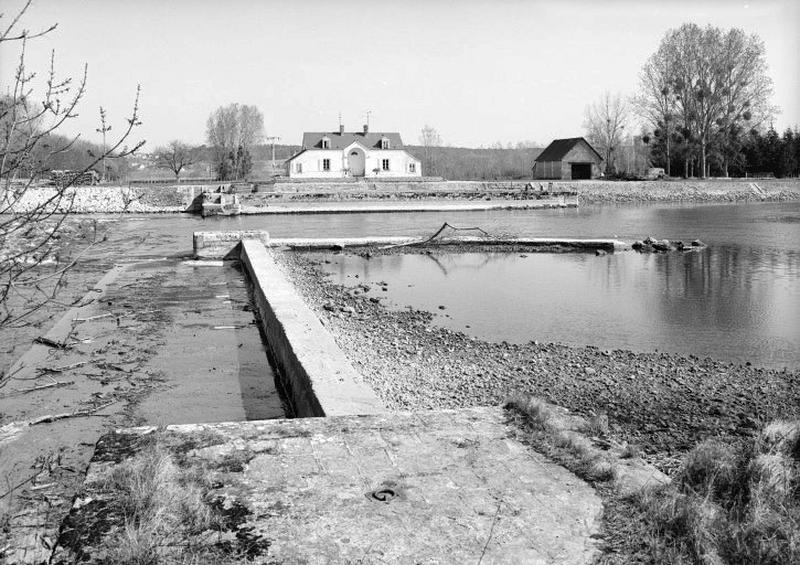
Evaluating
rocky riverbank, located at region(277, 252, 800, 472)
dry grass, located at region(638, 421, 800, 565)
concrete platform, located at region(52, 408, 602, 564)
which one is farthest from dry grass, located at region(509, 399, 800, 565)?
rocky riverbank, located at region(277, 252, 800, 472)

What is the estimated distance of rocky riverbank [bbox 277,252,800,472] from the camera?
6.24 metres

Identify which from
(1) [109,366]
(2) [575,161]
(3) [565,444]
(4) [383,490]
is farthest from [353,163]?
(4) [383,490]

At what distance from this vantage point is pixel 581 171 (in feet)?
218

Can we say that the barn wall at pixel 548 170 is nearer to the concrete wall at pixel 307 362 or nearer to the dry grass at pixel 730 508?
the concrete wall at pixel 307 362

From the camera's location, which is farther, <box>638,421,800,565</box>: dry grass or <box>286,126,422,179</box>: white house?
<box>286,126,422,179</box>: white house

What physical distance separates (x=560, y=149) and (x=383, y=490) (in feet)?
218

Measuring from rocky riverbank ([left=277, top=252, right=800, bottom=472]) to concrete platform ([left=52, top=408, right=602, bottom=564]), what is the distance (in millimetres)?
1261

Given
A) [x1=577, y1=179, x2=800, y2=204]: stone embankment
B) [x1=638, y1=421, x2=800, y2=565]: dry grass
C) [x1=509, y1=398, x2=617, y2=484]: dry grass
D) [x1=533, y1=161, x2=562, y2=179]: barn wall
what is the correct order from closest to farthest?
[x1=638, y1=421, x2=800, y2=565]: dry grass → [x1=509, y1=398, x2=617, y2=484]: dry grass → [x1=577, y1=179, x2=800, y2=204]: stone embankment → [x1=533, y1=161, x2=562, y2=179]: barn wall

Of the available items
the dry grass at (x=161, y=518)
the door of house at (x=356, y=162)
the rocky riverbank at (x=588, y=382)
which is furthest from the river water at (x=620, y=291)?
the door of house at (x=356, y=162)

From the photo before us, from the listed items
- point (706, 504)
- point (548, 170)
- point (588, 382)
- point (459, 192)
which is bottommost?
point (588, 382)

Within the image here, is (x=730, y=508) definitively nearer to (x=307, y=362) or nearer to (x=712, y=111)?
(x=307, y=362)

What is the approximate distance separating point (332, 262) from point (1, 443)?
1399 cm

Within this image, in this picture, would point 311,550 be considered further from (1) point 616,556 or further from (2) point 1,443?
(2) point 1,443

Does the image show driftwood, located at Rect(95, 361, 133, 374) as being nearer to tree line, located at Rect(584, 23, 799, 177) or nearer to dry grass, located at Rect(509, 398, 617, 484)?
dry grass, located at Rect(509, 398, 617, 484)
